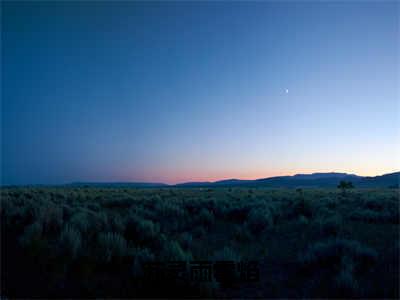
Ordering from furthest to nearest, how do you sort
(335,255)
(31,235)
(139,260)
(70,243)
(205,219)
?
(205,219) < (31,235) < (335,255) < (70,243) < (139,260)

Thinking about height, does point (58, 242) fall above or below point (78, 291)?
above

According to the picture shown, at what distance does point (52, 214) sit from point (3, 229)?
128 cm

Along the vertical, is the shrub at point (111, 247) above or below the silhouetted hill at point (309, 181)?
above

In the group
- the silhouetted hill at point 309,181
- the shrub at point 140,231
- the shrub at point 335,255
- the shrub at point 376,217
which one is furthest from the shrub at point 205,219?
the silhouetted hill at point 309,181

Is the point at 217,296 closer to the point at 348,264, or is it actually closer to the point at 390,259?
the point at 348,264

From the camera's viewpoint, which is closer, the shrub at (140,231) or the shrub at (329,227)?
the shrub at (140,231)

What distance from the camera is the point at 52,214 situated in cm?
811

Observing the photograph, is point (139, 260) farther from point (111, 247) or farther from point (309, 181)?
point (309, 181)

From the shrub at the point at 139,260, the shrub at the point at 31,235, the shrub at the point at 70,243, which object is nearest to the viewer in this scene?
the shrub at the point at 139,260

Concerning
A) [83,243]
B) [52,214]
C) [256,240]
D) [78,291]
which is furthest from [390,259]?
[52,214]

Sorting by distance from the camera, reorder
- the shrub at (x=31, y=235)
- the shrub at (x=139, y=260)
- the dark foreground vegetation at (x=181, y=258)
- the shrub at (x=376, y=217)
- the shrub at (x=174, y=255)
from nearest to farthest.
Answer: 1. the dark foreground vegetation at (x=181, y=258)
2. the shrub at (x=139, y=260)
3. the shrub at (x=174, y=255)
4. the shrub at (x=31, y=235)
5. the shrub at (x=376, y=217)

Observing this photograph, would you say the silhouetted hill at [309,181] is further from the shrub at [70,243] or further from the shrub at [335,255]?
the shrub at [70,243]

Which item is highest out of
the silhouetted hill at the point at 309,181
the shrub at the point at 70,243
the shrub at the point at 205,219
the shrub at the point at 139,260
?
the shrub at the point at 70,243

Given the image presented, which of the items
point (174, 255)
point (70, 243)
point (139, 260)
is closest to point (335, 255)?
point (174, 255)
